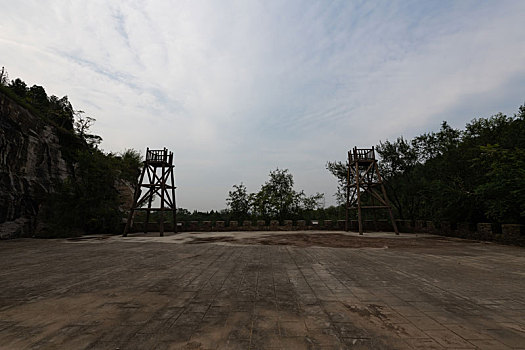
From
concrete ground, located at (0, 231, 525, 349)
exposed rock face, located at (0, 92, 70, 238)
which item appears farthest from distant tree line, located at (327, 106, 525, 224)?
exposed rock face, located at (0, 92, 70, 238)

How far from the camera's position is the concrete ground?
2609mm

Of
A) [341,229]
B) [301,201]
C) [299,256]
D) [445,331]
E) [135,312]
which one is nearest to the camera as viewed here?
[445,331]

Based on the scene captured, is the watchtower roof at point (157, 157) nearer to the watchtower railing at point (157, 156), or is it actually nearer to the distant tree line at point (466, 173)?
the watchtower railing at point (157, 156)

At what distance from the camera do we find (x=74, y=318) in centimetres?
318

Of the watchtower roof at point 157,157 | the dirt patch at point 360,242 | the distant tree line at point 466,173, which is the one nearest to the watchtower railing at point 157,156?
the watchtower roof at point 157,157

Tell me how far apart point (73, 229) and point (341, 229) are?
2045cm

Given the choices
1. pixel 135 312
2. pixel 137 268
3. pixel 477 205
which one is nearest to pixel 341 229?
pixel 477 205

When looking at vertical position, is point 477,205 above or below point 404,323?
above

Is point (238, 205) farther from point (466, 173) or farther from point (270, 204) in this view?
point (466, 173)

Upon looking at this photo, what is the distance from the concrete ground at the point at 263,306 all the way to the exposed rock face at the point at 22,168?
10.5m

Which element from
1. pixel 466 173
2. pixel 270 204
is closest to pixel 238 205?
pixel 270 204

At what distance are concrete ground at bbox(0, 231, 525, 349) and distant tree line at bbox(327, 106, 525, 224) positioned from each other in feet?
21.0

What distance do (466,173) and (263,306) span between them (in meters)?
16.6

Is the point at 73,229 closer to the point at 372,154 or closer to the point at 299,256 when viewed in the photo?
the point at 299,256
